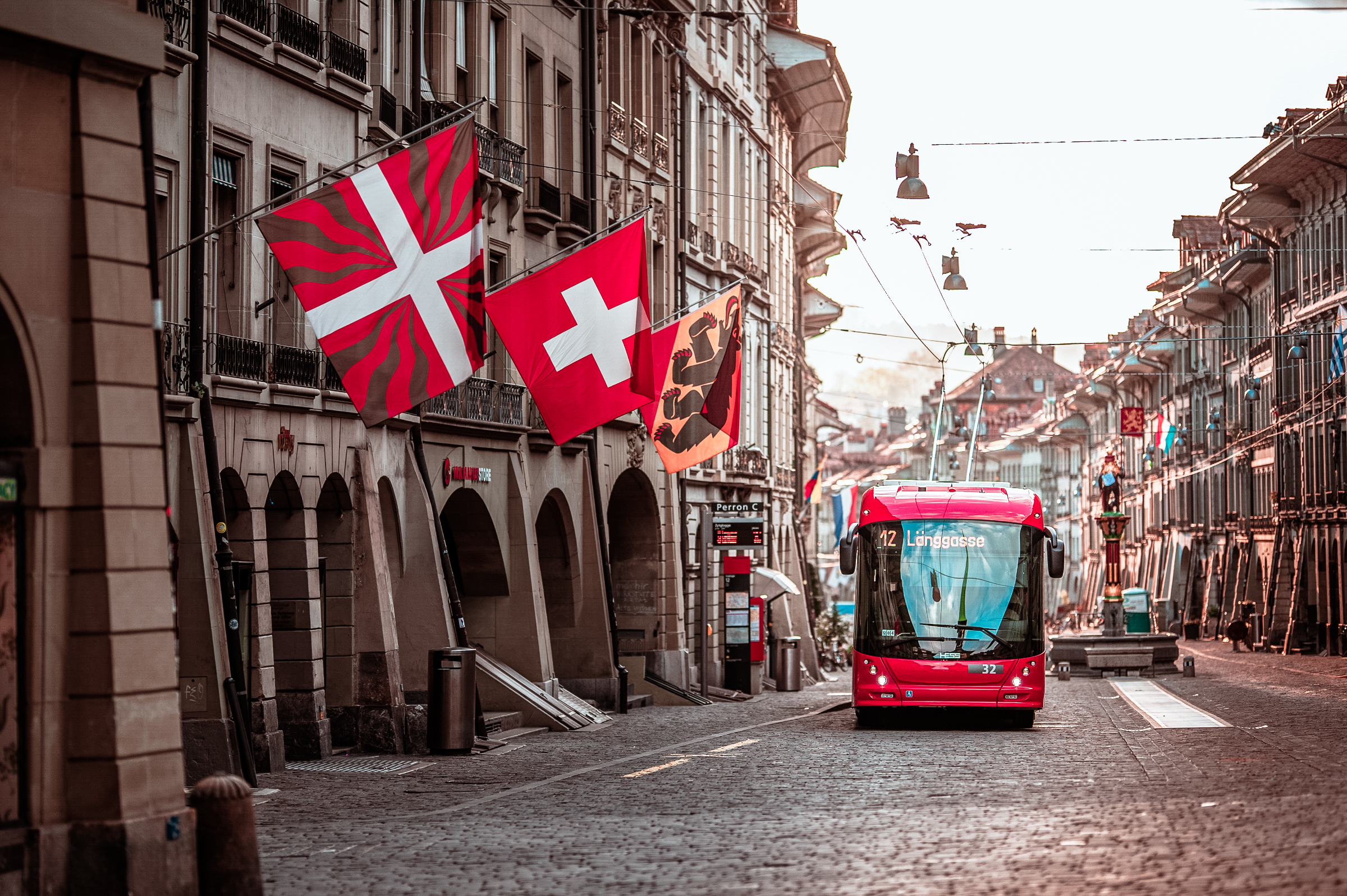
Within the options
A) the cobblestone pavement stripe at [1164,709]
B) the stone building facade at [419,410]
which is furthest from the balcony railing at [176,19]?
the cobblestone pavement stripe at [1164,709]

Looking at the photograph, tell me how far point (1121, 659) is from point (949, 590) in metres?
24.0

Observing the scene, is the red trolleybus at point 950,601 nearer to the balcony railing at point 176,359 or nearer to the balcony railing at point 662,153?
the balcony railing at point 176,359

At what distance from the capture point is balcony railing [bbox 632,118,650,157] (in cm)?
3596

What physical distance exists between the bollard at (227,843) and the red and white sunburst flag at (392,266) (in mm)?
5138

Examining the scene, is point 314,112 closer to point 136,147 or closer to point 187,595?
point 187,595

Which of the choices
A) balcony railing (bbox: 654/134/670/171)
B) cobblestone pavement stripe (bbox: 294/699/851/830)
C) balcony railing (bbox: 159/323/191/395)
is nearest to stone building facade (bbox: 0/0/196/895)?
cobblestone pavement stripe (bbox: 294/699/851/830)

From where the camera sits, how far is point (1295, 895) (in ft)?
33.8

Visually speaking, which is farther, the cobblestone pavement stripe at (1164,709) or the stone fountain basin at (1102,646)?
the stone fountain basin at (1102,646)

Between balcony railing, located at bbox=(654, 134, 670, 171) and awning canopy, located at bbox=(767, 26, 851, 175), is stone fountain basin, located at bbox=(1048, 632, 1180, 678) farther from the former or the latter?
balcony railing, located at bbox=(654, 134, 670, 171)

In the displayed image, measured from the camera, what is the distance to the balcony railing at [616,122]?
3447 centimetres

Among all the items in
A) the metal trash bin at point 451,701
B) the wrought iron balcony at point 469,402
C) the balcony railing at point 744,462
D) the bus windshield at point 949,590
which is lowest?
the metal trash bin at point 451,701

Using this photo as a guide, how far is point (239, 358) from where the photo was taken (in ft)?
67.2

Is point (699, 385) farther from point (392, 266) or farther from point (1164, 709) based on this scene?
point (392, 266)

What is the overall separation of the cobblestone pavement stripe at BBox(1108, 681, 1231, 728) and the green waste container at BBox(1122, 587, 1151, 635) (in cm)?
2477
